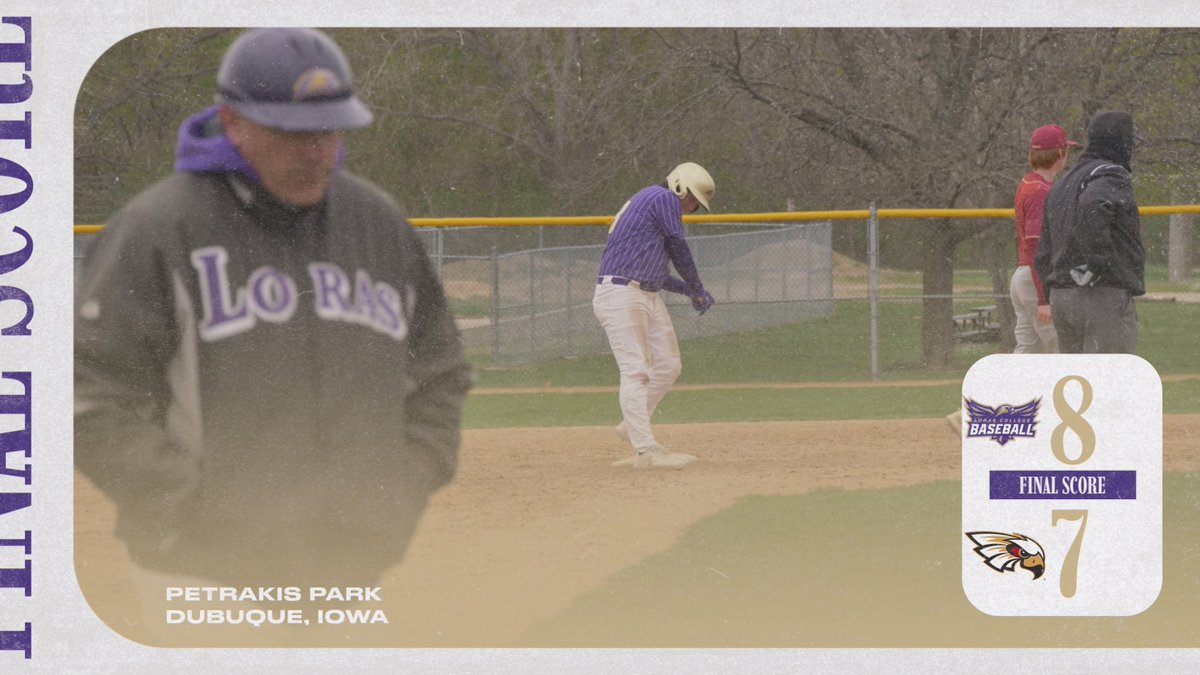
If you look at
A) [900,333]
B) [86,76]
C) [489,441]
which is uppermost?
[86,76]

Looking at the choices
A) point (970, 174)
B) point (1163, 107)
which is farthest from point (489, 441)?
point (1163, 107)

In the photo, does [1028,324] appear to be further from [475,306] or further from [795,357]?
[795,357]

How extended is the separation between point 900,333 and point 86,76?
540cm

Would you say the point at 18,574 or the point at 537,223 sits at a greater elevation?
the point at 537,223

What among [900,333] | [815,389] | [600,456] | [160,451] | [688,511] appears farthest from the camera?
[815,389]

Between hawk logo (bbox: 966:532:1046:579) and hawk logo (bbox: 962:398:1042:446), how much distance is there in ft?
0.84

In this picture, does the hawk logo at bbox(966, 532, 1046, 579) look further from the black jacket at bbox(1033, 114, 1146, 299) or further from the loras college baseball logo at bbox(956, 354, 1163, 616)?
the black jacket at bbox(1033, 114, 1146, 299)

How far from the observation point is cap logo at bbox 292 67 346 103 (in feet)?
9.64

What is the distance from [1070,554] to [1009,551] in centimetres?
15

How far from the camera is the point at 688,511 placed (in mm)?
5207

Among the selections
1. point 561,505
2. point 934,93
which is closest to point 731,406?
point 934,93

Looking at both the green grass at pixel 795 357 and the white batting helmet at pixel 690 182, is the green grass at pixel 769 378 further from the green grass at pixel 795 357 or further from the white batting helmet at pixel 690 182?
the white batting helmet at pixel 690 182

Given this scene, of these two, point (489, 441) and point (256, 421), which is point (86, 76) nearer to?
point (256, 421)

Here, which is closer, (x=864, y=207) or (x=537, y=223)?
(x=537, y=223)
